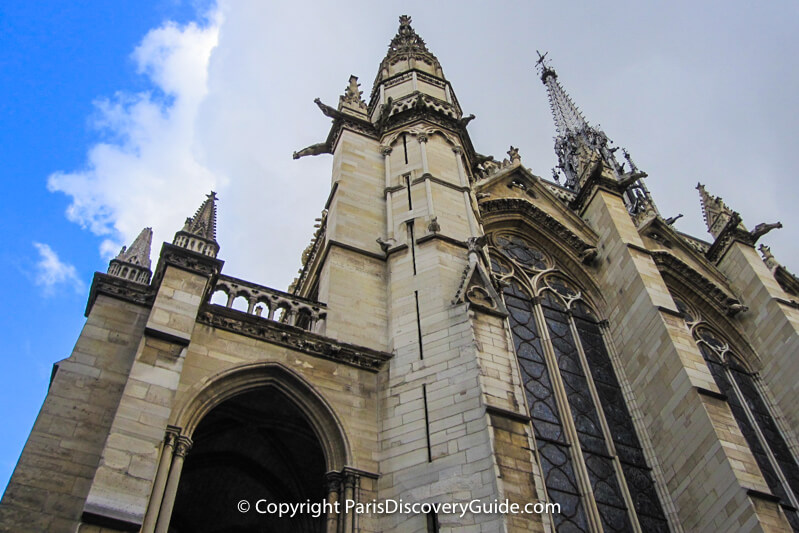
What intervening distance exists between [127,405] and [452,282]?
4409 millimetres

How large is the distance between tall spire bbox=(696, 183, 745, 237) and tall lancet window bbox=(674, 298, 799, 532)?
3251 mm

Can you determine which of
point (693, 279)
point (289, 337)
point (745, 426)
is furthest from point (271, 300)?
point (693, 279)

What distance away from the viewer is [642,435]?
11.7 m

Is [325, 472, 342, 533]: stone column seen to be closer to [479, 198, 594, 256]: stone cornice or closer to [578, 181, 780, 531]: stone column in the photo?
[578, 181, 780, 531]: stone column

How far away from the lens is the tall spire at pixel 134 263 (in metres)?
9.15

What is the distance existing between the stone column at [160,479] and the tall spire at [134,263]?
235 centimetres

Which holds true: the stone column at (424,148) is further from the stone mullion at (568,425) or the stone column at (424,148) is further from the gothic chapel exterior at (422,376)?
the stone mullion at (568,425)

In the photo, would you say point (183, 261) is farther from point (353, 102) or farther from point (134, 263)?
point (353, 102)

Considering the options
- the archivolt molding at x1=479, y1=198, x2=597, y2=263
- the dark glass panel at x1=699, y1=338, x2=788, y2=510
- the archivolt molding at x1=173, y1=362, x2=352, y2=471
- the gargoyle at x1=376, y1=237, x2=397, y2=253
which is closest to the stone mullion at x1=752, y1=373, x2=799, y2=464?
the dark glass panel at x1=699, y1=338, x2=788, y2=510

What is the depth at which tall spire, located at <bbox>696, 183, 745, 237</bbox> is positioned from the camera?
18.2 m

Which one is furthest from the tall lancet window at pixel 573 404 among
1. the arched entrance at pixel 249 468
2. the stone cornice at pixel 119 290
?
the stone cornice at pixel 119 290

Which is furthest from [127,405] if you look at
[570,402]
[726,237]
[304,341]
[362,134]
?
[726,237]

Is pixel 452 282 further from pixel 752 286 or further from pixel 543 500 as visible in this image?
pixel 752 286

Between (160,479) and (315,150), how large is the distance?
8.87m
